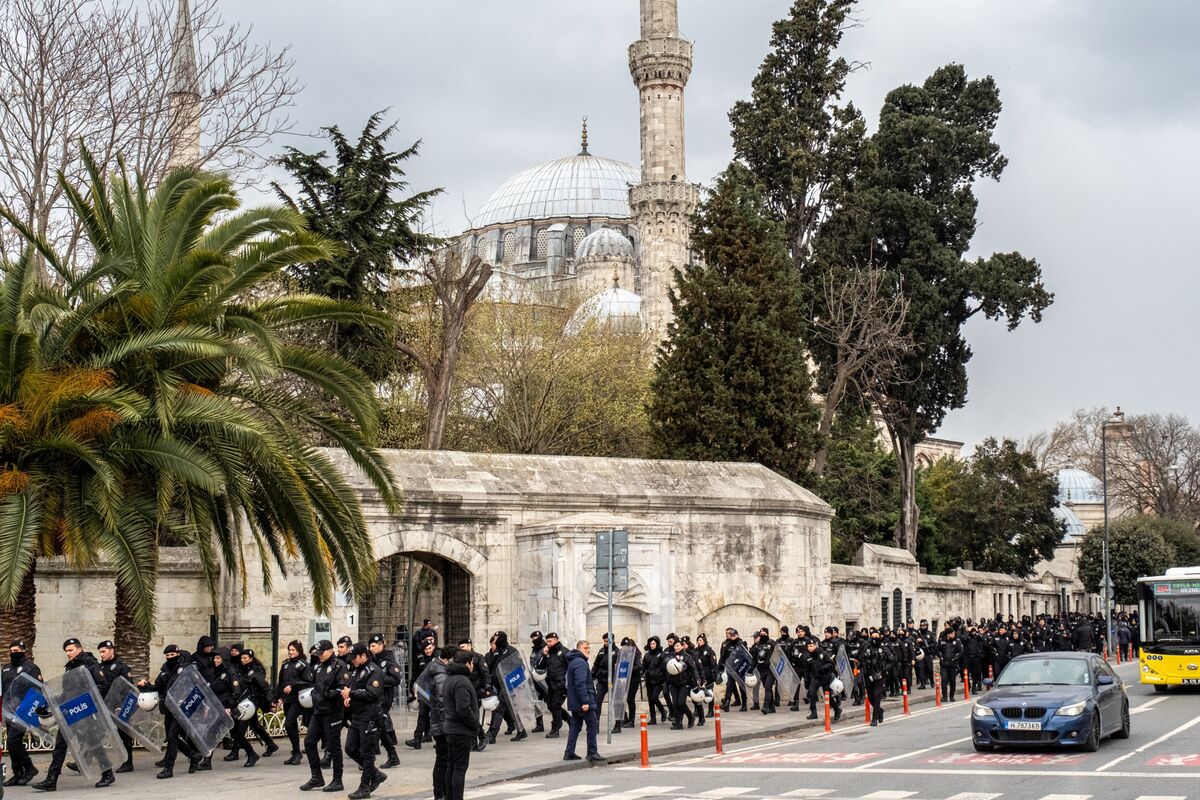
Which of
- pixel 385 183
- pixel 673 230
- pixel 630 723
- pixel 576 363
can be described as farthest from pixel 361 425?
pixel 673 230

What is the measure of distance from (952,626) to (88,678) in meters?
16.9

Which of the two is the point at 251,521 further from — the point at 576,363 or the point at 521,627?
the point at 576,363

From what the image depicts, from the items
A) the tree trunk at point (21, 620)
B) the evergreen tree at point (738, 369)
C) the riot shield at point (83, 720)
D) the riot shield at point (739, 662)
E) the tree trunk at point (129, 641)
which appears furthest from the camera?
the evergreen tree at point (738, 369)

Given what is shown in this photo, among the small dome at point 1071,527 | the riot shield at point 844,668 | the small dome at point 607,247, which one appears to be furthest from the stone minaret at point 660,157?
the riot shield at point 844,668

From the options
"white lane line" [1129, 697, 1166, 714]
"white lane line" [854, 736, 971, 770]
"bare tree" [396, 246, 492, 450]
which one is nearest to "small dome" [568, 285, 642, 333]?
"bare tree" [396, 246, 492, 450]

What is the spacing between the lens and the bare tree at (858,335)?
3706cm

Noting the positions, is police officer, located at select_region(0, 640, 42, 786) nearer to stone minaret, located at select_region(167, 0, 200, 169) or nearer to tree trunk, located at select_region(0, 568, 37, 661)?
tree trunk, located at select_region(0, 568, 37, 661)

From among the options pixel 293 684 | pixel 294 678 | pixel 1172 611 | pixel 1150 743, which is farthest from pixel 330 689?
pixel 1172 611

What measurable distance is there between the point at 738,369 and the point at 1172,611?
11.5m

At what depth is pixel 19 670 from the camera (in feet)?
48.1

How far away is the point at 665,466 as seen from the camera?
25.4 m

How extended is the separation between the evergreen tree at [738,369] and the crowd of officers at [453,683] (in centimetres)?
632

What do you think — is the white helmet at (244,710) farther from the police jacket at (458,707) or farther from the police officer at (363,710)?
the police jacket at (458,707)

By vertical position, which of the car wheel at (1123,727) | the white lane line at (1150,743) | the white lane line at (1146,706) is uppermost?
the car wheel at (1123,727)
